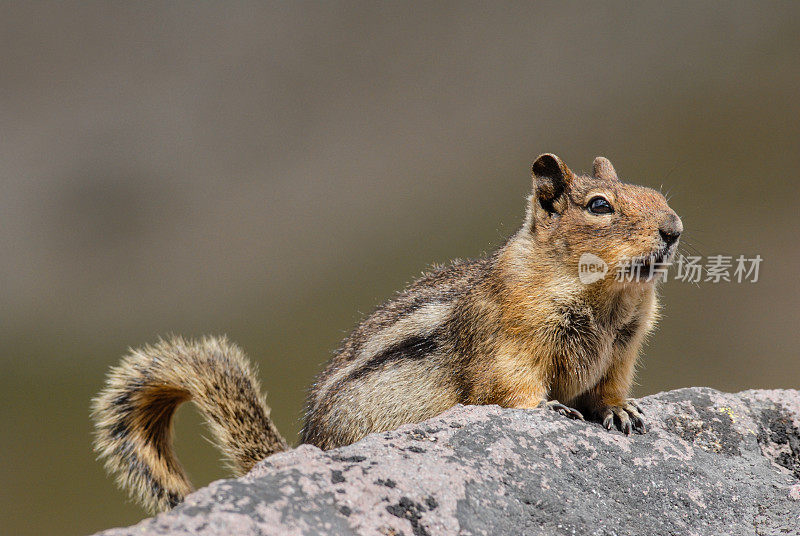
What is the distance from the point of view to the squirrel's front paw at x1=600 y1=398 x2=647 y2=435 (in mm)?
2133

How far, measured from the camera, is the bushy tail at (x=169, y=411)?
263cm

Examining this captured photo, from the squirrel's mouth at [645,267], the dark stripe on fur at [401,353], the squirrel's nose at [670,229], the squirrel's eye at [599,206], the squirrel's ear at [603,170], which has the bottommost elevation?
the dark stripe on fur at [401,353]

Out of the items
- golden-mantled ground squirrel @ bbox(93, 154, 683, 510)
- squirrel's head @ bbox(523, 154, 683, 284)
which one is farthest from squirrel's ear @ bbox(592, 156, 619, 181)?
squirrel's head @ bbox(523, 154, 683, 284)

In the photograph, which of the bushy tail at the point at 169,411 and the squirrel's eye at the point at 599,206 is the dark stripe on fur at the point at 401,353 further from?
the squirrel's eye at the point at 599,206

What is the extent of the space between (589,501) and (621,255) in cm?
82

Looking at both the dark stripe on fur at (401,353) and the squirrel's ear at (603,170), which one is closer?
the dark stripe on fur at (401,353)

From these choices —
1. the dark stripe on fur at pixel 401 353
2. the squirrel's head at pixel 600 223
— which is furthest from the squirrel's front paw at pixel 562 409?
the dark stripe on fur at pixel 401 353

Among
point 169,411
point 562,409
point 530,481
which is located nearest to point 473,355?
point 562,409

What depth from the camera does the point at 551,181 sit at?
256 cm

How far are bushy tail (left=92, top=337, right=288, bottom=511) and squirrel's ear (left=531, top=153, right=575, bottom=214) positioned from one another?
1.17 meters

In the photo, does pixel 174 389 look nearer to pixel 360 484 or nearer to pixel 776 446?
pixel 360 484

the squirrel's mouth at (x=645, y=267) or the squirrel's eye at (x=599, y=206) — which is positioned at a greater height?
the squirrel's eye at (x=599, y=206)

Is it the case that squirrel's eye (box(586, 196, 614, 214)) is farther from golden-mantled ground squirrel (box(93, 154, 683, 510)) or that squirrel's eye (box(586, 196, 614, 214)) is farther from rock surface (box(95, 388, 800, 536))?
rock surface (box(95, 388, 800, 536))

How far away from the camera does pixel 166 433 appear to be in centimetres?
274
